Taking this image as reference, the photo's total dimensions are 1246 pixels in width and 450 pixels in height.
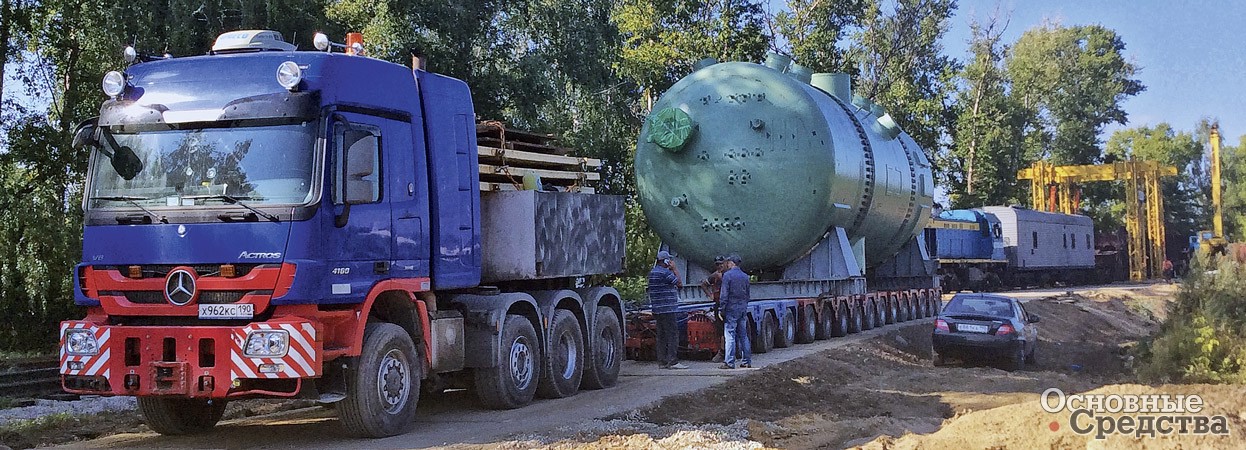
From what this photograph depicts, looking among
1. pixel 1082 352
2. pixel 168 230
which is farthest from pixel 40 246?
pixel 1082 352

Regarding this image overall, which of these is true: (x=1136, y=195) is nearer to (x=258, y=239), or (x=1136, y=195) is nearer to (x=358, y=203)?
(x=358, y=203)

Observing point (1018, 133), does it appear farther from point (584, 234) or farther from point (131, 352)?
point (131, 352)

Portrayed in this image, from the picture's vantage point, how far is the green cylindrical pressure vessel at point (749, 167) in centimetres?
1881

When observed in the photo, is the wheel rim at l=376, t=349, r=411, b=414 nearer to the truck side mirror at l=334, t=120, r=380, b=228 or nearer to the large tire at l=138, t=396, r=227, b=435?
the truck side mirror at l=334, t=120, r=380, b=228

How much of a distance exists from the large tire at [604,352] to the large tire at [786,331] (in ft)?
18.6

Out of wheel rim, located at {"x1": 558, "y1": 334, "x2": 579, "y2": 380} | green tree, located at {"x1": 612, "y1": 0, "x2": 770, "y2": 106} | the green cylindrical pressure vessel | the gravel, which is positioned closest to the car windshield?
the green cylindrical pressure vessel

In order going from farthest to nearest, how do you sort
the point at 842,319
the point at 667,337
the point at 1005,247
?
the point at 1005,247, the point at 842,319, the point at 667,337

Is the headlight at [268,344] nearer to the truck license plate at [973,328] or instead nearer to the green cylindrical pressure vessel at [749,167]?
the green cylindrical pressure vessel at [749,167]

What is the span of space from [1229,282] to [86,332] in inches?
434

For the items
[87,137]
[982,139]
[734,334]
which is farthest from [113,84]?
[982,139]

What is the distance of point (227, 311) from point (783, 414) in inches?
228

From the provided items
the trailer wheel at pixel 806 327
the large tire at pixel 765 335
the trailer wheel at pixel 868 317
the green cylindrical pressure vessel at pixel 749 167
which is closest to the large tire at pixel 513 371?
the large tire at pixel 765 335

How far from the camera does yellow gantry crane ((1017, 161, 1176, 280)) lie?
2205 inches

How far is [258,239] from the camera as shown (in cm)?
883
